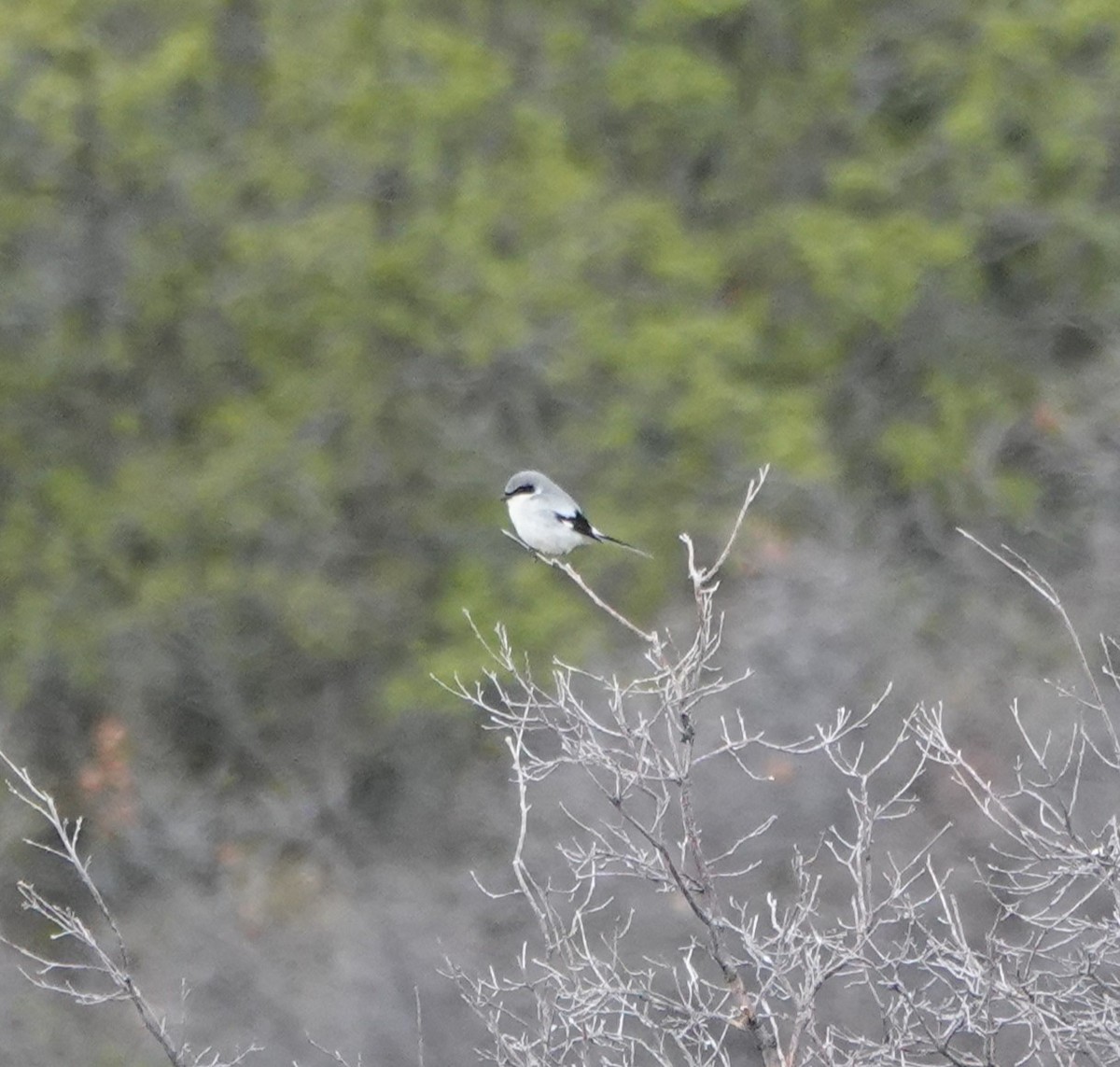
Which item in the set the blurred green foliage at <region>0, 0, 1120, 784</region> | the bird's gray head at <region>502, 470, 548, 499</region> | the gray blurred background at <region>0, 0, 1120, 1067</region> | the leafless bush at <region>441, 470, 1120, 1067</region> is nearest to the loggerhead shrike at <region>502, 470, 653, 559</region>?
the bird's gray head at <region>502, 470, 548, 499</region>

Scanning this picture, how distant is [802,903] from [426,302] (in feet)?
43.3

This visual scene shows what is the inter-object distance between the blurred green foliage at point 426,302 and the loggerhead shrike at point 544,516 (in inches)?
251

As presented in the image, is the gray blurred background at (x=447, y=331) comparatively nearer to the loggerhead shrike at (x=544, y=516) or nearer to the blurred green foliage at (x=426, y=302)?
the blurred green foliage at (x=426, y=302)

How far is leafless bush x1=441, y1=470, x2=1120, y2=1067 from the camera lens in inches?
170

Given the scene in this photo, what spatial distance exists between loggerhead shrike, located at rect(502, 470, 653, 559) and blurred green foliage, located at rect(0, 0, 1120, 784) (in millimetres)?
6365

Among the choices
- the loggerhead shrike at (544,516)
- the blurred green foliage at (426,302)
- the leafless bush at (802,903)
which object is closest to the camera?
the leafless bush at (802,903)

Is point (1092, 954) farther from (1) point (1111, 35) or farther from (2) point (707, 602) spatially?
(1) point (1111, 35)

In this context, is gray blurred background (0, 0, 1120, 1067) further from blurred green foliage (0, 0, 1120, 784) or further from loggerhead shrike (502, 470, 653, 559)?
loggerhead shrike (502, 470, 653, 559)

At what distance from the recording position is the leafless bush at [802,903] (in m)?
4.32

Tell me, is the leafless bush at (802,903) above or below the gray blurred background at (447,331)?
above

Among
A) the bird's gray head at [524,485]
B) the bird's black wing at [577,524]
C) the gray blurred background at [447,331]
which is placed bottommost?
the gray blurred background at [447,331]

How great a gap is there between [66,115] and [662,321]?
526 cm

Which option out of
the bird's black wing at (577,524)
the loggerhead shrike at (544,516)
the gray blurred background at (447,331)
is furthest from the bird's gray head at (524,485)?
the gray blurred background at (447,331)

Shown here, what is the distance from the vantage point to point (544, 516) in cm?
969
